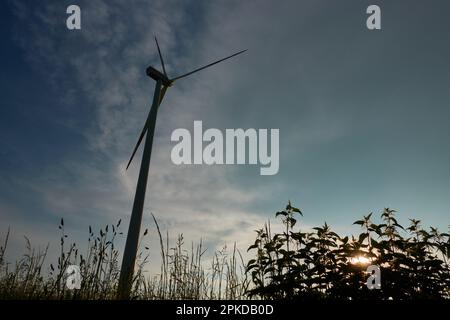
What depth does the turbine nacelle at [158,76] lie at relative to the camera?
17516 mm

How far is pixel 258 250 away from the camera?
5.10 m

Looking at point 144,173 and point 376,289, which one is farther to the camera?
point 144,173

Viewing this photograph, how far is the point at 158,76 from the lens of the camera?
1778cm

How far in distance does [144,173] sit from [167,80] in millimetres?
7570

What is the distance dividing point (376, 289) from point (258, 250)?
2026mm

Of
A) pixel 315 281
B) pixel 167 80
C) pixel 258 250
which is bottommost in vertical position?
pixel 315 281

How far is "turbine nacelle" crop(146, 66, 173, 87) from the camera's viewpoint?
1752cm
